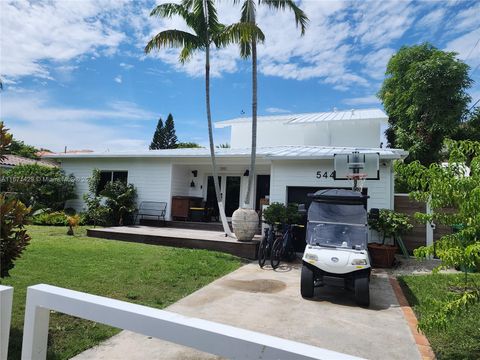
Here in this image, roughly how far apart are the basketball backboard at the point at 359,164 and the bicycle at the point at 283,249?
2.26 m

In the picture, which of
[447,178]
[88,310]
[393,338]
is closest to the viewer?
[88,310]

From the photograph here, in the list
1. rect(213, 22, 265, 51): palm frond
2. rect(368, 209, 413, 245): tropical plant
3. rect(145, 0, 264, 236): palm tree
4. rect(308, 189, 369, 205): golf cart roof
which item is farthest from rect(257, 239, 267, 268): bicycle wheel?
rect(213, 22, 265, 51): palm frond

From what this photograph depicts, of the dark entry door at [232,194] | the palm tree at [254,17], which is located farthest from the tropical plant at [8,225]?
the dark entry door at [232,194]

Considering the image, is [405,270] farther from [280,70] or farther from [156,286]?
[280,70]

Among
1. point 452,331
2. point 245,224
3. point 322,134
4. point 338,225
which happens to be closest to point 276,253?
point 245,224

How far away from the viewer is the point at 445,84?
67.9 feet

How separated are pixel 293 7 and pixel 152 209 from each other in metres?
9.41

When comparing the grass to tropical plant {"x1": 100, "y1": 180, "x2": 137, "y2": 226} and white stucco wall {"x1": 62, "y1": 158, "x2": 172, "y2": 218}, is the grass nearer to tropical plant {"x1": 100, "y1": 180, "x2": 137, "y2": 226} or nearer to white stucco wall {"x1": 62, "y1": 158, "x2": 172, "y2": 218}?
white stucco wall {"x1": 62, "y1": 158, "x2": 172, "y2": 218}

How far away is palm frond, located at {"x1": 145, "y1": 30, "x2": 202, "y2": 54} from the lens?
10680 millimetres

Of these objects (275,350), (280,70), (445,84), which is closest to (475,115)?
(445,84)

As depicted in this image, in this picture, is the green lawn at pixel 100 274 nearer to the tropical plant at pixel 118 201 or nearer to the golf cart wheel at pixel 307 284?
the golf cart wheel at pixel 307 284

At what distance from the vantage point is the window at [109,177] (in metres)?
15.3

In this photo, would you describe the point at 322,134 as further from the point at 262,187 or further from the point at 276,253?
the point at 276,253

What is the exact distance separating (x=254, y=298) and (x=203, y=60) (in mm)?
8074
